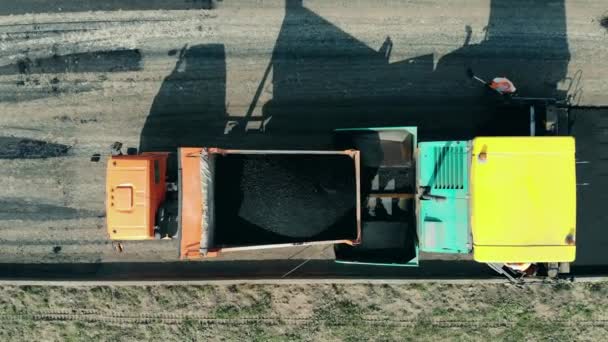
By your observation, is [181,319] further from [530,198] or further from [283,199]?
[530,198]

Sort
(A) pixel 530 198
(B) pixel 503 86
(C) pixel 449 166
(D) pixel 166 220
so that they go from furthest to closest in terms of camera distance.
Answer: (B) pixel 503 86, (D) pixel 166 220, (C) pixel 449 166, (A) pixel 530 198

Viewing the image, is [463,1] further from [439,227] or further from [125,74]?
[125,74]

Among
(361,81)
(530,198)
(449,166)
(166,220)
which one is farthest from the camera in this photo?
(361,81)

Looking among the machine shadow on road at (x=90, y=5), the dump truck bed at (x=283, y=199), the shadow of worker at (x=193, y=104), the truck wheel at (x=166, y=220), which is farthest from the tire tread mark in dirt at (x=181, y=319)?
the machine shadow on road at (x=90, y=5)

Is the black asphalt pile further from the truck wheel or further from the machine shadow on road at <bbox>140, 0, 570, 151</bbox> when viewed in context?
the machine shadow on road at <bbox>140, 0, 570, 151</bbox>

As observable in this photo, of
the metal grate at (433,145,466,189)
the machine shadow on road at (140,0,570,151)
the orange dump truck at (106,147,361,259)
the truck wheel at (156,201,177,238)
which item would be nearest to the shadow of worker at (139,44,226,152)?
the machine shadow on road at (140,0,570,151)

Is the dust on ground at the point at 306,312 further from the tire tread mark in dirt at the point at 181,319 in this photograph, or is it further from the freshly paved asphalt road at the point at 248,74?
the freshly paved asphalt road at the point at 248,74

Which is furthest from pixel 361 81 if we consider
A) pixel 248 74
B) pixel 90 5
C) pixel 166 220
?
pixel 90 5
